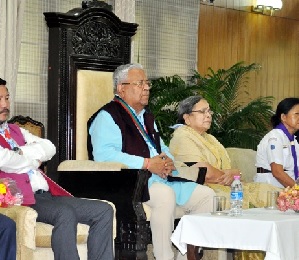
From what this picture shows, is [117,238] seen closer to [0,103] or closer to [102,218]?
[102,218]

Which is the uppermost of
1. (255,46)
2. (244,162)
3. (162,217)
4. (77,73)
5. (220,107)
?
(255,46)

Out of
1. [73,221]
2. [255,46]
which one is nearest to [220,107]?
[255,46]

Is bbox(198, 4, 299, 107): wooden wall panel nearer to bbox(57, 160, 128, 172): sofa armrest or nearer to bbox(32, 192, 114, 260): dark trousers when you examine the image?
bbox(57, 160, 128, 172): sofa armrest

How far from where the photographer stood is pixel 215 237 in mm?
5180

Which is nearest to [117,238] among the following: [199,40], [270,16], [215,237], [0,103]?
[215,237]

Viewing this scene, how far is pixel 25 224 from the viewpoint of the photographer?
4734 mm

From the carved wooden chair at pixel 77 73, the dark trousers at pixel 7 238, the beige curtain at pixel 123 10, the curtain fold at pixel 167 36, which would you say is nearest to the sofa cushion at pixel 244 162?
the carved wooden chair at pixel 77 73

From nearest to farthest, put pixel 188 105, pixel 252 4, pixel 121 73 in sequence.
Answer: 1. pixel 121 73
2. pixel 188 105
3. pixel 252 4

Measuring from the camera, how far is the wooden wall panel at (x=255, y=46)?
925 centimetres

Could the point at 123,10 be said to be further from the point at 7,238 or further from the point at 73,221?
the point at 7,238

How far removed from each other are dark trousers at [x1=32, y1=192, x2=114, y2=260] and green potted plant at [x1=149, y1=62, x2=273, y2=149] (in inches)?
106

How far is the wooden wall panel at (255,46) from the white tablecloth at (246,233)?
404 cm

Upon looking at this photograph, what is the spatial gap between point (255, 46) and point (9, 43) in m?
4.20

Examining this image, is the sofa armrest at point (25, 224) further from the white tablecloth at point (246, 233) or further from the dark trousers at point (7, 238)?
the white tablecloth at point (246, 233)
